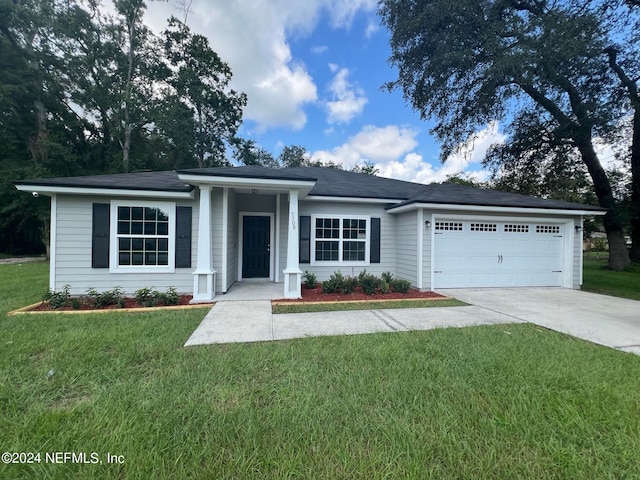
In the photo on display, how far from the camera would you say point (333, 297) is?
6891mm

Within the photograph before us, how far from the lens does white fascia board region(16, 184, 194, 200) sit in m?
6.33

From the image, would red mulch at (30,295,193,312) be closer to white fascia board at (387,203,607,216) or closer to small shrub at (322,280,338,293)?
small shrub at (322,280,338,293)

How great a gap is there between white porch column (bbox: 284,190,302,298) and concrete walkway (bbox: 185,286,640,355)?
658 millimetres

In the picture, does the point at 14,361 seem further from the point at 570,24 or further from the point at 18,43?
the point at 18,43

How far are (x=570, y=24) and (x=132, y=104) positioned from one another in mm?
23329

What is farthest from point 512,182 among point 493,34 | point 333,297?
point 333,297

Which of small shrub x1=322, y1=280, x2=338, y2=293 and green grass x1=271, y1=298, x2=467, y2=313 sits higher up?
small shrub x1=322, y1=280, x2=338, y2=293

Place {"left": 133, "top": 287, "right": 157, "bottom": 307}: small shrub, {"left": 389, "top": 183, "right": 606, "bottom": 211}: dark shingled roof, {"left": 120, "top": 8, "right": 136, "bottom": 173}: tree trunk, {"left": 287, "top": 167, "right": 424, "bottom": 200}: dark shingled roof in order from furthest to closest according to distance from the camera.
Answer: {"left": 120, "top": 8, "right": 136, "bottom": 173}: tree trunk, {"left": 287, "top": 167, "right": 424, "bottom": 200}: dark shingled roof, {"left": 389, "top": 183, "right": 606, "bottom": 211}: dark shingled roof, {"left": 133, "top": 287, "right": 157, "bottom": 307}: small shrub

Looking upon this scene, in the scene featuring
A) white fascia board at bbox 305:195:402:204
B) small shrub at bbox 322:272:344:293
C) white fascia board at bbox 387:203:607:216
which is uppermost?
white fascia board at bbox 305:195:402:204

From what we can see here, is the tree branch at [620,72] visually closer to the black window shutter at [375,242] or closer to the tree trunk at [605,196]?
the tree trunk at [605,196]

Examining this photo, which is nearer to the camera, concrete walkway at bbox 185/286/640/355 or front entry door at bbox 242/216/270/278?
concrete walkway at bbox 185/286/640/355

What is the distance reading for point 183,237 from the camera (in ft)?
23.3

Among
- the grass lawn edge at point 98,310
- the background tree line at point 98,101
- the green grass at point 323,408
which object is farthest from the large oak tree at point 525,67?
the background tree line at point 98,101

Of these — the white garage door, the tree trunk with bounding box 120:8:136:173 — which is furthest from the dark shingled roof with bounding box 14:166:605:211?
the tree trunk with bounding box 120:8:136:173
